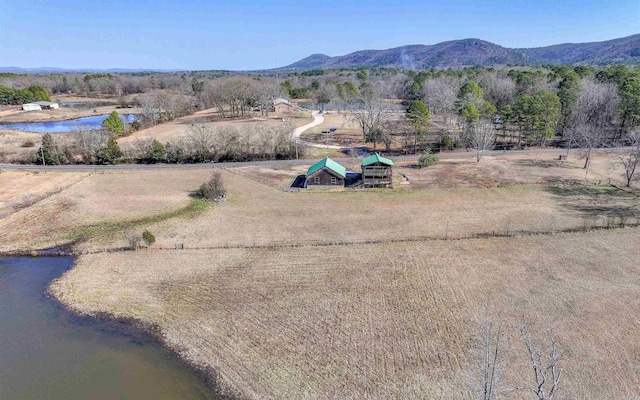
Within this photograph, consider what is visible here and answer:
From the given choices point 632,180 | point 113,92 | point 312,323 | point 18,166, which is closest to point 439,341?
point 312,323

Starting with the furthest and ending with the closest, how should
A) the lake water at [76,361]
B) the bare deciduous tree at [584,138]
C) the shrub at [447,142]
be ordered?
the shrub at [447,142]
the bare deciduous tree at [584,138]
the lake water at [76,361]

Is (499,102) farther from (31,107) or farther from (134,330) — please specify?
(31,107)

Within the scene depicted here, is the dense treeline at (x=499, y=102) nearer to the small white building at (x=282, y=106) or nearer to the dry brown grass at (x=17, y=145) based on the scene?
the small white building at (x=282, y=106)

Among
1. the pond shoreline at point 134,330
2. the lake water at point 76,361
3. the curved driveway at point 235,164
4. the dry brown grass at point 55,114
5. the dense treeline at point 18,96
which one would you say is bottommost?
the lake water at point 76,361

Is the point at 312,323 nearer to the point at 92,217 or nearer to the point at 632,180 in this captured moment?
the point at 92,217

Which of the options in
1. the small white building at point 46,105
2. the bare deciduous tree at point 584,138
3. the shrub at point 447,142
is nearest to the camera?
the bare deciduous tree at point 584,138

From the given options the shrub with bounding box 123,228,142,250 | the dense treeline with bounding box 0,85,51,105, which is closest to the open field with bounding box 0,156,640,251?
the shrub with bounding box 123,228,142,250

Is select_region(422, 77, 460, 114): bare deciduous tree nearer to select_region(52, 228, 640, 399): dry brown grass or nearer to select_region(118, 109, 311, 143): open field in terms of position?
select_region(118, 109, 311, 143): open field

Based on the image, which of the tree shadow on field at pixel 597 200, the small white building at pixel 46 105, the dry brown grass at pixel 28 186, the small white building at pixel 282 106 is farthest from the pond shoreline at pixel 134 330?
the small white building at pixel 46 105
